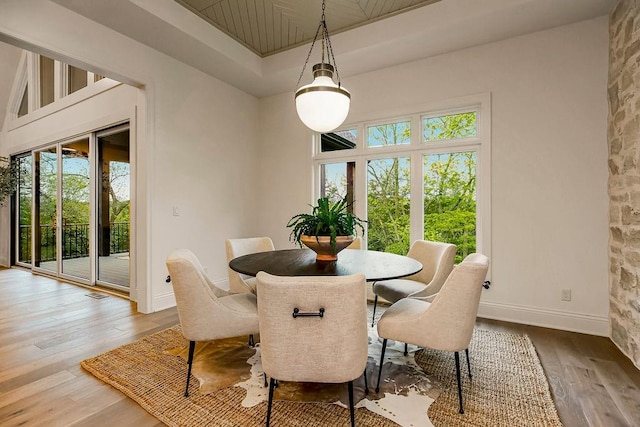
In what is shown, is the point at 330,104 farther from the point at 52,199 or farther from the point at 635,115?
the point at 52,199

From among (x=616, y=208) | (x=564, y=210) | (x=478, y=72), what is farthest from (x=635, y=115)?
(x=478, y=72)

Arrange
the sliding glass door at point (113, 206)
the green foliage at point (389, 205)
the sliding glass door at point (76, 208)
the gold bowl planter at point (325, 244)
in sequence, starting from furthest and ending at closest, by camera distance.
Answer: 1. the sliding glass door at point (76, 208)
2. the sliding glass door at point (113, 206)
3. the green foliage at point (389, 205)
4. the gold bowl planter at point (325, 244)

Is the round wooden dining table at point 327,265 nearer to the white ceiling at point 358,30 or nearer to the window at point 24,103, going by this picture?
the white ceiling at point 358,30

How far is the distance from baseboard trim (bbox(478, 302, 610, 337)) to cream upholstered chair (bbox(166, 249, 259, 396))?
257cm

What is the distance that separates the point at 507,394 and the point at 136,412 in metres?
2.15

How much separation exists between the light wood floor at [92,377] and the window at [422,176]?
112 centimetres

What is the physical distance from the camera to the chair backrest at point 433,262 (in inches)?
96.0

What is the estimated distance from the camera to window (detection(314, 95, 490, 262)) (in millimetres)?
3406

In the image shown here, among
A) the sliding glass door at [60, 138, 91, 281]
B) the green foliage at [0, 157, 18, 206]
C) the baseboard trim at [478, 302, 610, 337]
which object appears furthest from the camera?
the green foliage at [0, 157, 18, 206]

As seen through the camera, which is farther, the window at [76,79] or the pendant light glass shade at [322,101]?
the window at [76,79]

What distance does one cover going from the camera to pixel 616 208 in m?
2.66

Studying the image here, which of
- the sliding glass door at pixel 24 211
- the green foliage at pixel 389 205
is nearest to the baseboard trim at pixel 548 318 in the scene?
the green foliage at pixel 389 205

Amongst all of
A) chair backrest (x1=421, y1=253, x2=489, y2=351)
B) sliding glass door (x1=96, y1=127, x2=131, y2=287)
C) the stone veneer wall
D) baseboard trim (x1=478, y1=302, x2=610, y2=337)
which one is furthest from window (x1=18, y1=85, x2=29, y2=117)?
the stone veneer wall

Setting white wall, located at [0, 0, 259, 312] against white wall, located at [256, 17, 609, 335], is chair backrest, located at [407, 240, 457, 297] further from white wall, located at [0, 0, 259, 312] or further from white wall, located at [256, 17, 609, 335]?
white wall, located at [0, 0, 259, 312]
